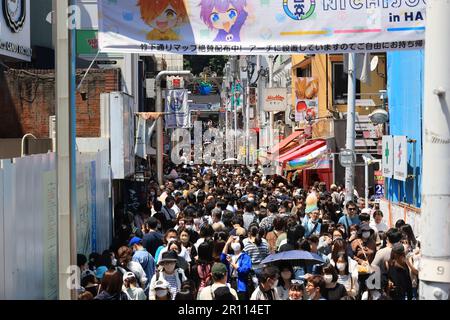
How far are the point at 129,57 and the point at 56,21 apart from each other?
25.2m

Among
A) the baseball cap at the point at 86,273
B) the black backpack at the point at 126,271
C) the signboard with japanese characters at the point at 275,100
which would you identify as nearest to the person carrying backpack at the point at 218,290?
the black backpack at the point at 126,271

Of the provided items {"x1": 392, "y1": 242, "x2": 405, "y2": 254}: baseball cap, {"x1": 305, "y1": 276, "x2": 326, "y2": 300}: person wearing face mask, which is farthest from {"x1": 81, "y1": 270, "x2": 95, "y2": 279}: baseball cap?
{"x1": 392, "y1": 242, "x2": 405, "y2": 254}: baseball cap

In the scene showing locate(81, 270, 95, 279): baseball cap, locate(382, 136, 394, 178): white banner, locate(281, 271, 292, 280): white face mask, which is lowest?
locate(81, 270, 95, 279): baseball cap

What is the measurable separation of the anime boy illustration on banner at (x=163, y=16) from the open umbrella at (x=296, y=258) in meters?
2.92

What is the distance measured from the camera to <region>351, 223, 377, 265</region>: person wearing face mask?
10.8 meters

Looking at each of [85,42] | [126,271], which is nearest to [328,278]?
[126,271]

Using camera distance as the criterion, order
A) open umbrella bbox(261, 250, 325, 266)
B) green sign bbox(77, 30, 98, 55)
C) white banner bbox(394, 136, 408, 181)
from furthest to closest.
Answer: green sign bbox(77, 30, 98, 55), white banner bbox(394, 136, 408, 181), open umbrella bbox(261, 250, 325, 266)

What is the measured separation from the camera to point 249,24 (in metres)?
9.14

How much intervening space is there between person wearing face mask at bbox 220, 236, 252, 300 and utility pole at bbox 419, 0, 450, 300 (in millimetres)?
5328

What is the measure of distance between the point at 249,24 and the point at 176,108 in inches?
1123

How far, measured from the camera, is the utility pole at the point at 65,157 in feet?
20.4

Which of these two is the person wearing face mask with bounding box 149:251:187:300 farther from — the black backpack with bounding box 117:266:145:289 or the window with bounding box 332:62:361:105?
the window with bounding box 332:62:361:105

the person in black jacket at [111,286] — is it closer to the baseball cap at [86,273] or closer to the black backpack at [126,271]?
the black backpack at [126,271]

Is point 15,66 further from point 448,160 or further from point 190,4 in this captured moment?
point 448,160
